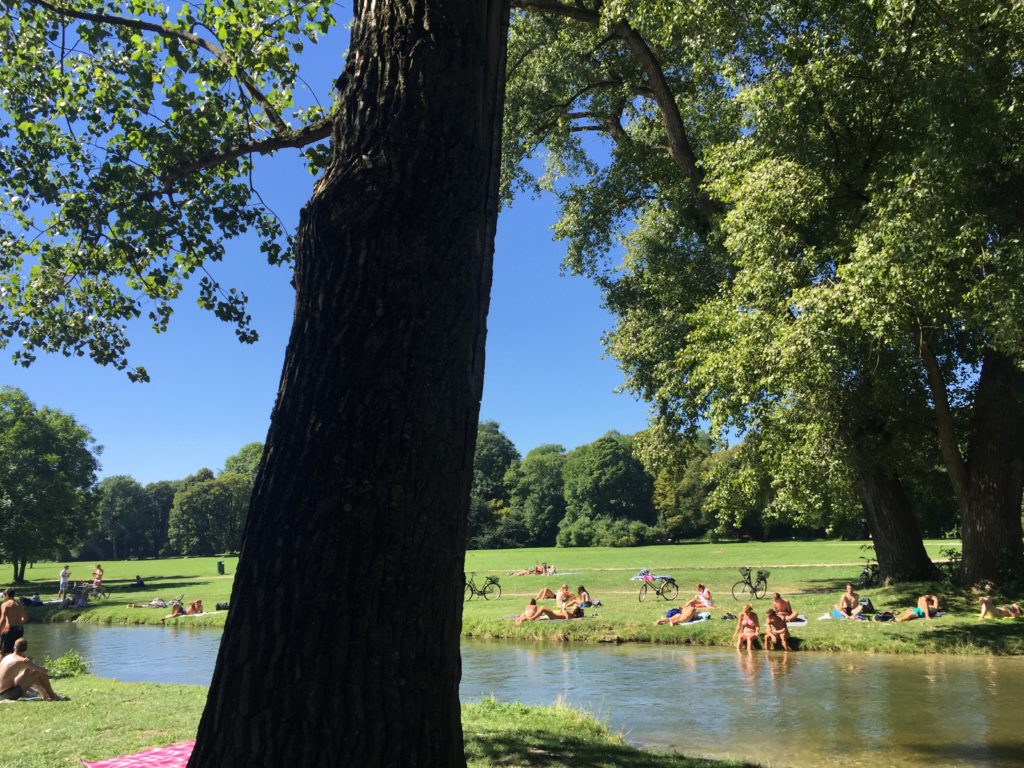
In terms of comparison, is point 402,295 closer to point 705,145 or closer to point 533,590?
point 705,145

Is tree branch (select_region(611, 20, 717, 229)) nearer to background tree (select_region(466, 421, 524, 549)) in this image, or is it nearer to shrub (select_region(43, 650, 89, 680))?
shrub (select_region(43, 650, 89, 680))

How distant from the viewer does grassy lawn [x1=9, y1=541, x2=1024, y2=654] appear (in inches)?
616

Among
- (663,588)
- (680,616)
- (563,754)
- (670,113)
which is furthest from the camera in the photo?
(663,588)

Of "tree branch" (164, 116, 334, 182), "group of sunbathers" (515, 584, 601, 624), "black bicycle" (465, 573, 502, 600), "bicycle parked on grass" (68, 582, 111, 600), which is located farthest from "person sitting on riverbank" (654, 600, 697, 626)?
"bicycle parked on grass" (68, 582, 111, 600)

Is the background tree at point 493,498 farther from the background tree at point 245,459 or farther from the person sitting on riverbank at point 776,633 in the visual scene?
the person sitting on riverbank at point 776,633

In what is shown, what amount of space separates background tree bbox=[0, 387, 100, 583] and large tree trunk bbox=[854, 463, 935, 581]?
4320cm

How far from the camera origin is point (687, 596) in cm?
2512

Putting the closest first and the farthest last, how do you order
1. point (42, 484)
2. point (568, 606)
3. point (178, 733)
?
point (178, 733) < point (568, 606) < point (42, 484)

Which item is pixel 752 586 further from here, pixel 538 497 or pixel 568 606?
pixel 538 497

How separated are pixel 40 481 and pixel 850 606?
4525 cm

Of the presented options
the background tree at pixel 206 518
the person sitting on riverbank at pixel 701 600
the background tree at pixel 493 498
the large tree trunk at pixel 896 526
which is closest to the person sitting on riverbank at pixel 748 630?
the person sitting on riverbank at pixel 701 600

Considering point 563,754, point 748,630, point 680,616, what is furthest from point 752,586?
point 563,754

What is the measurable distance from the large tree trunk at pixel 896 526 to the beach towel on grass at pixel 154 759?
1763cm

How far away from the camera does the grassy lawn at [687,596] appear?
15.6 m
